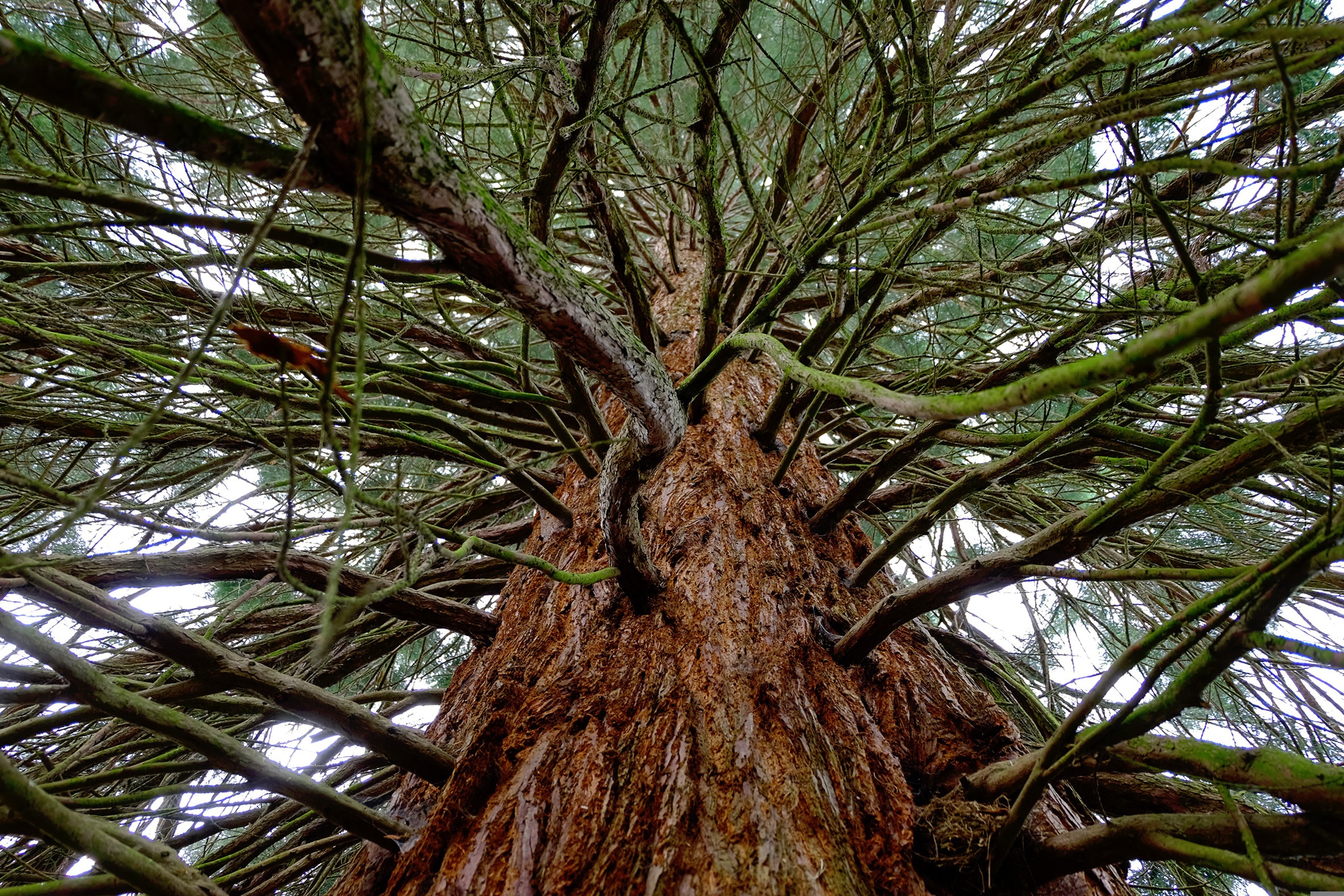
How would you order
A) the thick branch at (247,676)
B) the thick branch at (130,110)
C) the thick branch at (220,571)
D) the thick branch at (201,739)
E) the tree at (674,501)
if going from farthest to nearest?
1. the thick branch at (220,571)
2. the thick branch at (247,676)
3. the thick branch at (201,739)
4. the tree at (674,501)
5. the thick branch at (130,110)

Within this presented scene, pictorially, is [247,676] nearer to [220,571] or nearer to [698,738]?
[220,571]

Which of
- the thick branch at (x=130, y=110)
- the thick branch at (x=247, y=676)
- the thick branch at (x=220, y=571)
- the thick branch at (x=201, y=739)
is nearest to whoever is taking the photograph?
the thick branch at (x=130, y=110)

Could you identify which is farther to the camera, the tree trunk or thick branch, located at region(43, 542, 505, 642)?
thick branch, located at region(43, 542, 505, 642)

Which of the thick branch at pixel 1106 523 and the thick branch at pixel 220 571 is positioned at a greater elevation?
the thick branch at pixel 1106 523

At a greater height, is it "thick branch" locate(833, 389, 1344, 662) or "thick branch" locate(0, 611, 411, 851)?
"thick branch" locate(833, 389, 1344, 662)

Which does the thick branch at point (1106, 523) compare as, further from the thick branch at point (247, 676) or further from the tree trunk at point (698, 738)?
the thick branch at point (247, 676)

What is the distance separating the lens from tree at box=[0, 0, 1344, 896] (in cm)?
64

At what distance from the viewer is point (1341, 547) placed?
1.85 feet

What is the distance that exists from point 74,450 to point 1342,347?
3.46 m

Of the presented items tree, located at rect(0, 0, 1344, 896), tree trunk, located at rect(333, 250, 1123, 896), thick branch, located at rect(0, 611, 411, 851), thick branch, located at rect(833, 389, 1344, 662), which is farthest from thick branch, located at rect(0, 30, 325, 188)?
thick branch, located at rect(833, 389, 1344, 662)

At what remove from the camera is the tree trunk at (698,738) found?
88 cm

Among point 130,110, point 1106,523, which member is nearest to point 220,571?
point 130,110

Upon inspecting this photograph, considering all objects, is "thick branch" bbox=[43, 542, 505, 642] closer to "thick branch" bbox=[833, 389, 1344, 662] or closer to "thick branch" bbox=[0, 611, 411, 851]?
"thick branch" bbox=[0, 611, 411, 851]

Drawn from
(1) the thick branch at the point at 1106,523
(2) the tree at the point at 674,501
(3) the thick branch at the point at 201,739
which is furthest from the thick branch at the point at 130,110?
(1) the thick branch at the point at 1106,523
